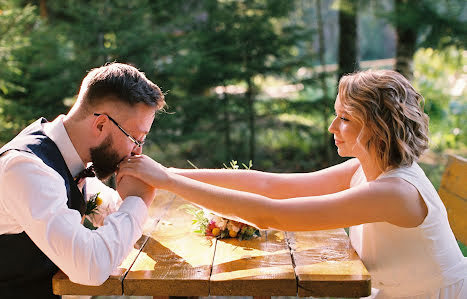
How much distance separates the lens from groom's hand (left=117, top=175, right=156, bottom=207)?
7.13ft

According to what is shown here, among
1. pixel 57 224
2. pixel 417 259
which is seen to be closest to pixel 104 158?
pixel 57 224

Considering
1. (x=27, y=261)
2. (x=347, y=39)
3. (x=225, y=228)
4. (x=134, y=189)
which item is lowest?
(x=347, y=39)

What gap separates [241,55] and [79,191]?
210 inches

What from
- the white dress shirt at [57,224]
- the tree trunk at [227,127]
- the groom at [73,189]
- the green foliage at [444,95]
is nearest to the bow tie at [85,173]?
the groom at [73,189]

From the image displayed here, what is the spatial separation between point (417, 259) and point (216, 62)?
17.5ft

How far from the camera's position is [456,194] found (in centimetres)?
292

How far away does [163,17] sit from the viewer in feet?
24.5

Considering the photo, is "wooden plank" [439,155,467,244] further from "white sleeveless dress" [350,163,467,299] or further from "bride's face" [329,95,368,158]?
"bride's face" [329,95,368,158]

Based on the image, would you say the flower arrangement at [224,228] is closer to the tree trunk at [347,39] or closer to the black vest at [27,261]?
the black vest at [27,261]

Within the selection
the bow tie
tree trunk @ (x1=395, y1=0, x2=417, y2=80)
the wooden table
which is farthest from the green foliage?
the bow tie

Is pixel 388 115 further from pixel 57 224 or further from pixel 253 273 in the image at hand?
pixel 57 224

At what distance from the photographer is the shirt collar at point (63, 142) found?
7.14 ft

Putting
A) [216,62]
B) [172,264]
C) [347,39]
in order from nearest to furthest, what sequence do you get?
[172,264] < [216,62] < [347,39]

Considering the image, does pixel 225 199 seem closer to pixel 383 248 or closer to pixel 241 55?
pixel 383 248
